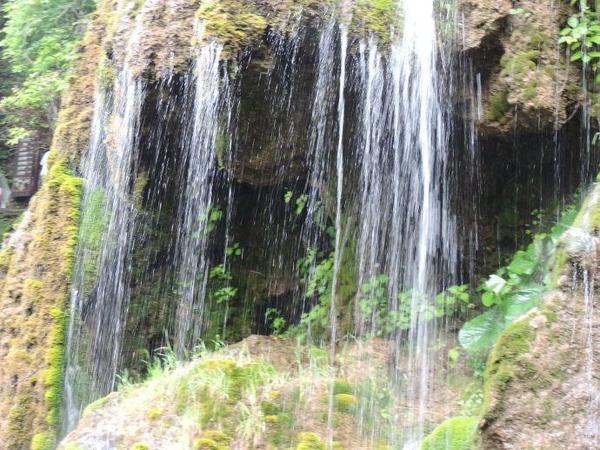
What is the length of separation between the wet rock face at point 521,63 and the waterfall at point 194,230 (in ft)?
8.03

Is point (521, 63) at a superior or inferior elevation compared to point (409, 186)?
superior

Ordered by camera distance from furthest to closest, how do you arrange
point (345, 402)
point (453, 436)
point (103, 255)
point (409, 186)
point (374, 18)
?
point (103, 255) < point (409, 186) < point (374, 18) < point (345, 402) < point (453, 436)

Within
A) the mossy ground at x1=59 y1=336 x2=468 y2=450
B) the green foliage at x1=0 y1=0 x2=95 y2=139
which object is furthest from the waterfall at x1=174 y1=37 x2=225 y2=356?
the green foliage at x1=0 y1=0 x2=95 y2=139

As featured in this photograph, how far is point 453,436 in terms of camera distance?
13.0 feet

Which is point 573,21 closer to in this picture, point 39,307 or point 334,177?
point 334,177

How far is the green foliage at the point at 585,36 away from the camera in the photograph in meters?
5.13

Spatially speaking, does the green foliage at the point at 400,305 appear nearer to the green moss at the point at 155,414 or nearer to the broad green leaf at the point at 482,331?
the broad green leaf at the point at 482,331

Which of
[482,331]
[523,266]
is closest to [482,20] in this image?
[523,266]

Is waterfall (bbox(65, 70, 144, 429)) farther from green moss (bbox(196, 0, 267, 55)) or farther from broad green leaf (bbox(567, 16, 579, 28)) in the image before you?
broad green leaf (bbox(567, 16, 579, 28))

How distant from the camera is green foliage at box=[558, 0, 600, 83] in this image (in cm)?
513

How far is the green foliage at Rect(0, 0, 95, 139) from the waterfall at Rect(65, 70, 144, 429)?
14.9 ft

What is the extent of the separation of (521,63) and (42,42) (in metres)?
9.64

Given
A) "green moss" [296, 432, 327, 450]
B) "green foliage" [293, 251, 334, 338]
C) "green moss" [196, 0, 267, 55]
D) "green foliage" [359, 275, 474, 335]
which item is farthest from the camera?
"green foliage" [293, 251, 334, 338]

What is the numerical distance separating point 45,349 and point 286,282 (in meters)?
2.75
